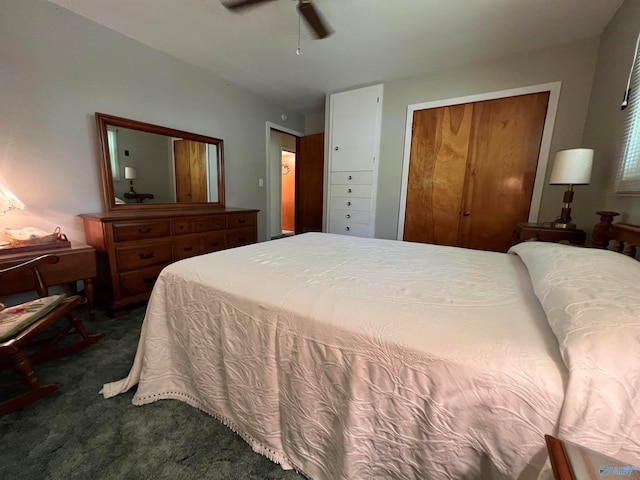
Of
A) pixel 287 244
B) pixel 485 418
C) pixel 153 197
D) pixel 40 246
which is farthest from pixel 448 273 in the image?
pixel 153 197

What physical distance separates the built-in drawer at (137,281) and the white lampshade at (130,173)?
0.94 metres

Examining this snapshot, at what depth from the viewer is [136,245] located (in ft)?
6.98

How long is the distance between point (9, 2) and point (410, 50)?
10.3 feet

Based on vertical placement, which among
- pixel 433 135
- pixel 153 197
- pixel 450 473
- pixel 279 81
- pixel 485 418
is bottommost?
pixel 450 473

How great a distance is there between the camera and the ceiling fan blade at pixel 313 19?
1630mm

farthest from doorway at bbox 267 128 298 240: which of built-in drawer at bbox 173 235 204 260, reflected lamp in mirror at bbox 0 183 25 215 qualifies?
reflected lamp in mirror at bbox 0 183 25 215

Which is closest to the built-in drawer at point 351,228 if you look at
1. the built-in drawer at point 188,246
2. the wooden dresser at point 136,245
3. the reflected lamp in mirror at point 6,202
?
the wooden dresser at point 136,245

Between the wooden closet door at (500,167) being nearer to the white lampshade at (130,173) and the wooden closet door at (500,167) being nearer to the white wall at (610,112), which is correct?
the white wall at (610,112)

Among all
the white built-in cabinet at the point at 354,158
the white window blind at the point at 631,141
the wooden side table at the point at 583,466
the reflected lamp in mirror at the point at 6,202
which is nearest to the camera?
the wooden side table at the point at 583,466

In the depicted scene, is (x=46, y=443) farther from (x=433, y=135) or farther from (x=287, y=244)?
(x=433, y=135)

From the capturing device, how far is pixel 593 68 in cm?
225

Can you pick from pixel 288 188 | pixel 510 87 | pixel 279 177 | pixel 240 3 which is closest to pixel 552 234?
pixel 510 87

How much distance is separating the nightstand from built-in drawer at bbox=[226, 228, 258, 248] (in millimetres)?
2816

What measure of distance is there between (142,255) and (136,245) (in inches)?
3.9
